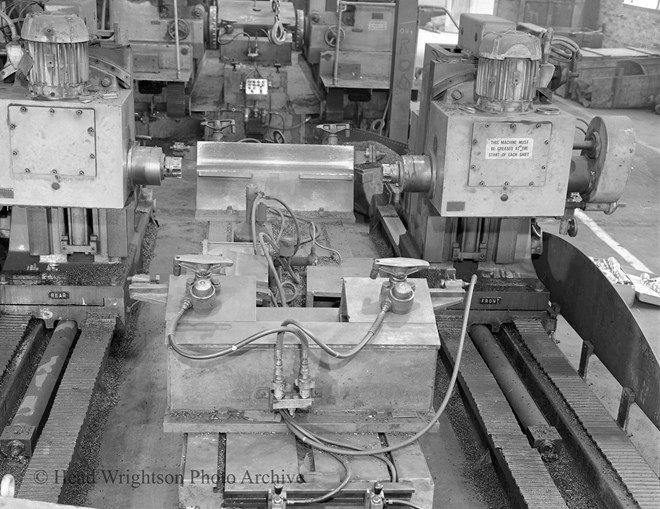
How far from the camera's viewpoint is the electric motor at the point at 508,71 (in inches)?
142

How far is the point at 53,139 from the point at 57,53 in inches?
13.6

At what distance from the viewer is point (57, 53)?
3.56 meters

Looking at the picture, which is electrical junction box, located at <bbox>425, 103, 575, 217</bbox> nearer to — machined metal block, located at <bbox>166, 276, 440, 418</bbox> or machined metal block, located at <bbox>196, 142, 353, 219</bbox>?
machined metal block, located at <bbox>166, 276, 440, 418</bbox>

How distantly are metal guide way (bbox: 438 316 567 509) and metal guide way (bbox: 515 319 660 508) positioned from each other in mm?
238

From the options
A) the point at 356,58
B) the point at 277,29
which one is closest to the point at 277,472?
the point at 277,29

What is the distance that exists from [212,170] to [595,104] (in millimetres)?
7134

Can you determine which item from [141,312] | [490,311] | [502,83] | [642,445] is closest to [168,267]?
[141,312]

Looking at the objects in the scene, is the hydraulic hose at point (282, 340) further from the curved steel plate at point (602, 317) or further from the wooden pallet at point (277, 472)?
the curved steel plate at point (602, 317)

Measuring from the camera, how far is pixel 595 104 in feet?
35.3

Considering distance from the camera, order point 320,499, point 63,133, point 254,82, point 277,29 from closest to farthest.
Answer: point 320,499 < point 63,133 < point 277,29 < point 254,82

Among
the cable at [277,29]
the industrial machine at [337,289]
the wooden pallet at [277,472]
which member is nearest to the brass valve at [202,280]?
the industrial machine at [337,289]

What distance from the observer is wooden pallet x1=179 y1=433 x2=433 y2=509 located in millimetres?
2506

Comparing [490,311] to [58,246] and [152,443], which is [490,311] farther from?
[58,246]

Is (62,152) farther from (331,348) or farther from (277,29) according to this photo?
(277,29)
